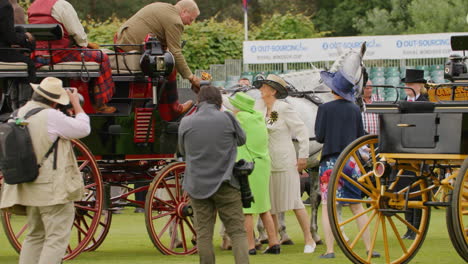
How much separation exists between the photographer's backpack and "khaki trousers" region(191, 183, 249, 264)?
136cm

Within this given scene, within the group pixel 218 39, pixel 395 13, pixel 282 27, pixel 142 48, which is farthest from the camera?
pixel 395 13

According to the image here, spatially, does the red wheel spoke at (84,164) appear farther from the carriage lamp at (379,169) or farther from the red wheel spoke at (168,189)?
the carriage lamp at (379,169)

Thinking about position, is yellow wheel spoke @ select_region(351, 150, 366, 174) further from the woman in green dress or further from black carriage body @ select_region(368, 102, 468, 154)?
the woman in green dress

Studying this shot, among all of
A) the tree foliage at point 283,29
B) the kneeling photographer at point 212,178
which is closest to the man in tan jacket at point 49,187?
the kneeling photographer at point 212,178

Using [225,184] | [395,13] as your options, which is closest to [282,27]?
[395,13]

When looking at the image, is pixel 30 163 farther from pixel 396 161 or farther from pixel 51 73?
pixel 396 161

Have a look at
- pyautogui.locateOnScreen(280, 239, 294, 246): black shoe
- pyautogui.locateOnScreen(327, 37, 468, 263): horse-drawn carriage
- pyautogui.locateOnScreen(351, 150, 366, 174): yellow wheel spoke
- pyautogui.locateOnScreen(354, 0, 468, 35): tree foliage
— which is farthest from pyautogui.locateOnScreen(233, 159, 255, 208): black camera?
pyautogui.locateOnScreen(354, 0, 468, 35): tree foliage

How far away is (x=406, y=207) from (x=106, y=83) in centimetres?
312

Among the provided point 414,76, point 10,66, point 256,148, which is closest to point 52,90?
point 10,66

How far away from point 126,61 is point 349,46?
21.5m

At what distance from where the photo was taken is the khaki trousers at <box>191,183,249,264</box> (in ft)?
26.2

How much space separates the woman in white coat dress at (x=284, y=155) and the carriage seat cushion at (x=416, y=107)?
96.6 inches

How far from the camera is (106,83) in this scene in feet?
31.0

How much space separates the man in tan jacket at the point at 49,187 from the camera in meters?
7.42
